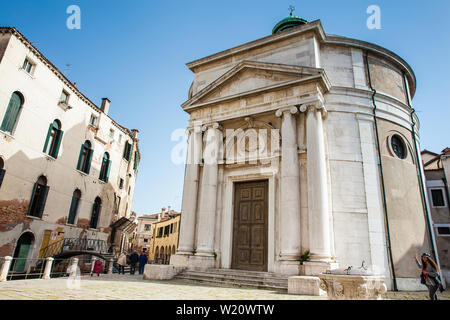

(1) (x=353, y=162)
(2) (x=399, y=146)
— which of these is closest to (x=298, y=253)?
(1) (x=353, y=162)

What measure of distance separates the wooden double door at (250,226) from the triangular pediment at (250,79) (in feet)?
13.6

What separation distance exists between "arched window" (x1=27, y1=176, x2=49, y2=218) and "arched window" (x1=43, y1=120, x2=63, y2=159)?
179 centimetres

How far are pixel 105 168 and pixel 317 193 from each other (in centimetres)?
1934

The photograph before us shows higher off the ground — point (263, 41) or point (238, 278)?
point (263, 41)

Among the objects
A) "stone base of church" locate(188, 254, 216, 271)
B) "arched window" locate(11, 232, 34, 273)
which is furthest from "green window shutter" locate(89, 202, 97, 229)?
"stone base of church" locate(188, 254, 216, 271)

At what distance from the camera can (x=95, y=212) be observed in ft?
74.7

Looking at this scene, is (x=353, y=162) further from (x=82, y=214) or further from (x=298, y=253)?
(x=82, y=214)

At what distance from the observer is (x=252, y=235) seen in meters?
11.4

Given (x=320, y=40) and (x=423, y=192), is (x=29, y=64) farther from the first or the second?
(x=423, y=192)

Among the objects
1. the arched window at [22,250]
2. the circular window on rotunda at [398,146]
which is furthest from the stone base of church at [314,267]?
the arched window at [22,250]

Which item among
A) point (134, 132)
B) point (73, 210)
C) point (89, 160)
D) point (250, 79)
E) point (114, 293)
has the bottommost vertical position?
point (114, 293)

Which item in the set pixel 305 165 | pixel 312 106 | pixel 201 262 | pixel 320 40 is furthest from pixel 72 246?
pixel 320 40

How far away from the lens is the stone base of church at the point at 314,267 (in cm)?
894

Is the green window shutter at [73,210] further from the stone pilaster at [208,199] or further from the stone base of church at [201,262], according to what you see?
the stone base of church at [201,262]
